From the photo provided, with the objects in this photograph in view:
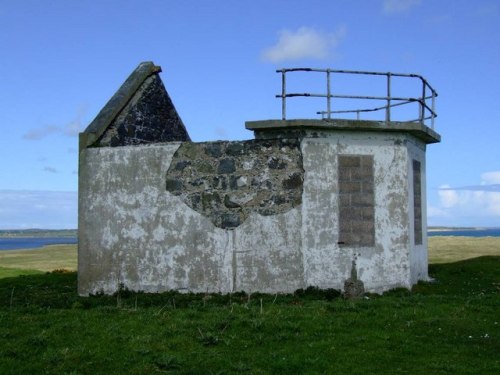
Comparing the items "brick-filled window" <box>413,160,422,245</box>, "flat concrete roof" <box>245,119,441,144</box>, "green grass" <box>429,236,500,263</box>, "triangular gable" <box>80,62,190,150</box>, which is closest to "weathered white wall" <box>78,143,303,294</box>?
"triangular gable" <box>80,62,190,150</box>

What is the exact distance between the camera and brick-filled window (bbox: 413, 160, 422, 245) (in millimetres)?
17000

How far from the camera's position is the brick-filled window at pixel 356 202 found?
15.1 meters

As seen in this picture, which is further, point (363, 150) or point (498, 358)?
point (363, 150)

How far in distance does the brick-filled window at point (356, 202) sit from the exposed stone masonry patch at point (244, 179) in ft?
3.86

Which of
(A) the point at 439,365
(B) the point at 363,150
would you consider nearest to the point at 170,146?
(B) the point at 363,150

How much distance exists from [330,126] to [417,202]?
4273mm

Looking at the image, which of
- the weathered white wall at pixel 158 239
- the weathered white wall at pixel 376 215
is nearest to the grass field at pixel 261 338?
the weathered white wall at pixel 158 239

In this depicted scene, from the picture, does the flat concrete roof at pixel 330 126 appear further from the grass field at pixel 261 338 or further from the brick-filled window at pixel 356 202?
the grass field at pixel 261 338

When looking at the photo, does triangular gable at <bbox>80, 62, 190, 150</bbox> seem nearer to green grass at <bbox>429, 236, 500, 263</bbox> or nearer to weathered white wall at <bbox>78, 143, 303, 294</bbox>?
weathered white wall at <bbox>78, 143, 303, 294</bbox>

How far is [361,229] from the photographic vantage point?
15.2 m

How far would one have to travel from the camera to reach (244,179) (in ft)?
48.9

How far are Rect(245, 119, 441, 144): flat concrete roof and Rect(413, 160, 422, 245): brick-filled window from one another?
1745mm

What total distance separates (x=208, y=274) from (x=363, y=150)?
5.09 meters

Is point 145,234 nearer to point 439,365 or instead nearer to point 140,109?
point 140,109
